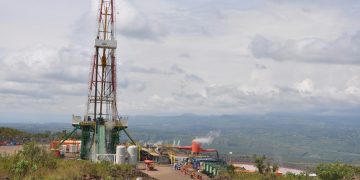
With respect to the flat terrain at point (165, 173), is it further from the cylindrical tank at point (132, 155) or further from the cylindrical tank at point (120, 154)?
the cylindrical tank at point (120, 154)

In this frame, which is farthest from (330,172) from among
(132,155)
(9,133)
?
(9,133)

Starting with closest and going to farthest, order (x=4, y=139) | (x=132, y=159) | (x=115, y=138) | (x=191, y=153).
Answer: (x=132, y=159) → (x=115, y=138) → (x=191, y=153) → (x=4, y=139)

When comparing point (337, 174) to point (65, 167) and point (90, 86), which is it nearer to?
point (65, 167)

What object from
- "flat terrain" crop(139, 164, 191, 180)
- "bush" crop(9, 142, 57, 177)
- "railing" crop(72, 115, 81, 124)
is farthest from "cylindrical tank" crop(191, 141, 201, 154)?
"bush" crop(9, 142, 57, 177)

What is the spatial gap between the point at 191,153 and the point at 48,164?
1000 inches

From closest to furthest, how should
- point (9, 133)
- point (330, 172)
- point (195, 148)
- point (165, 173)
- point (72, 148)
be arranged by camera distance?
point (330, 172)
point (165, 173)
point (72, 148)
point (195, 148)
point (9, 133)

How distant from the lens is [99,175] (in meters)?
32.3

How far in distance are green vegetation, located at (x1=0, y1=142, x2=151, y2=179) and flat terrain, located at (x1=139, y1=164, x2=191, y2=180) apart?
465 centimetres

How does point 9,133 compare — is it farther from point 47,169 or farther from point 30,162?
point 47,169

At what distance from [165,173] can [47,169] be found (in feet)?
41.9

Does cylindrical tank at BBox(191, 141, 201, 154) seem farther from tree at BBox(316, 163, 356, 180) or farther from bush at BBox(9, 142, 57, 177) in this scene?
bush at BBox(9, 142, 57, 177)

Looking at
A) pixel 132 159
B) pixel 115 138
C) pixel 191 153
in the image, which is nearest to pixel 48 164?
pixel 132 159

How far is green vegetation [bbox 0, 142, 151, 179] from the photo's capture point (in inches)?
1178

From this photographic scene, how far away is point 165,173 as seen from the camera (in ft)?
142
